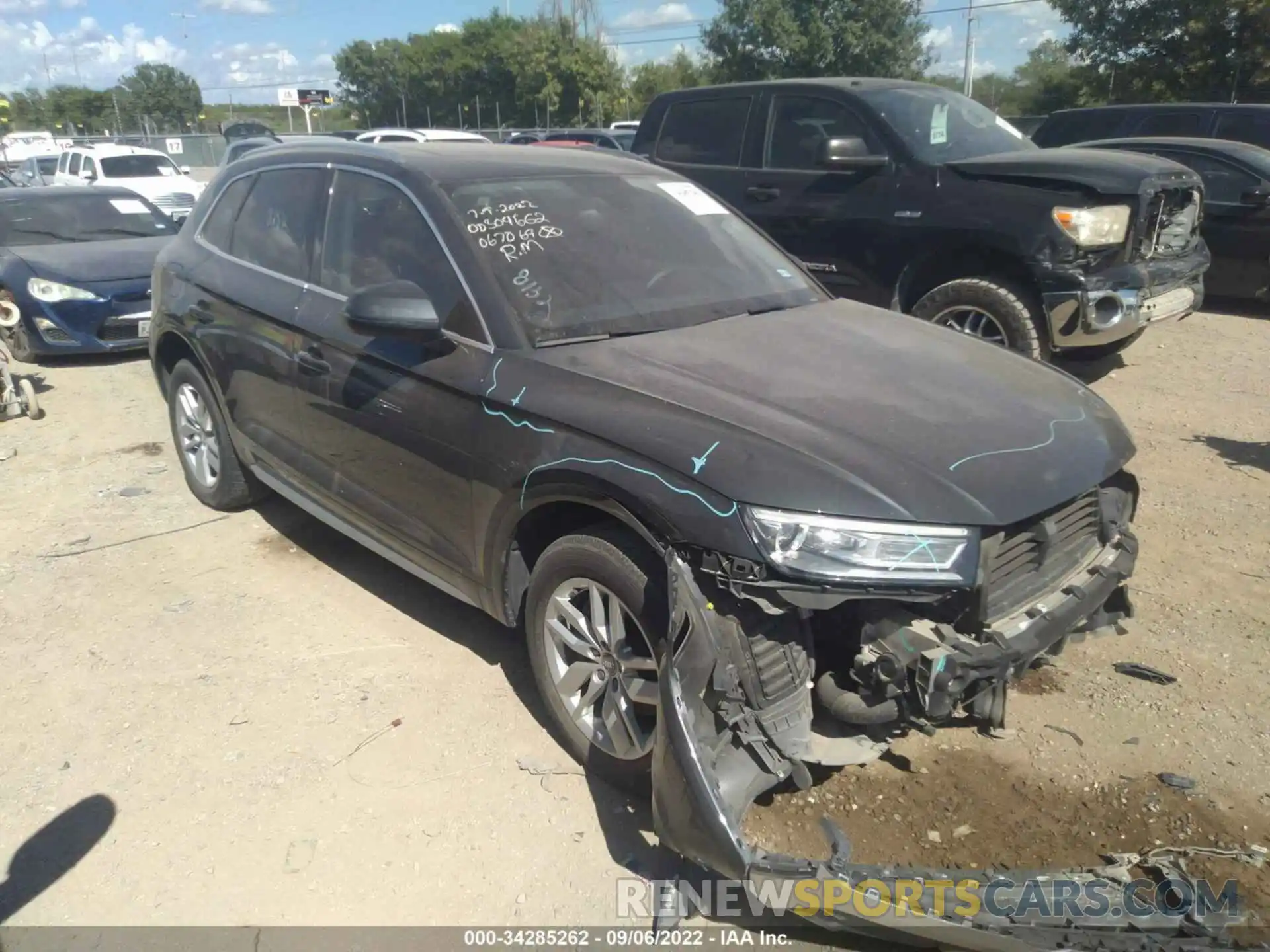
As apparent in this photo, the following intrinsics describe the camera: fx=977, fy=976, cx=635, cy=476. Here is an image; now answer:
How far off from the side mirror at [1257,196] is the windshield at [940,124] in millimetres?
2909

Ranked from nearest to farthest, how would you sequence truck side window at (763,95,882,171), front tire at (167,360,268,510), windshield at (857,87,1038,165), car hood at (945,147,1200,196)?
1. front tire at (167,360,268,510)
2. car hood at (945,147,1200,196)
3. windshield at (857,87,1038,165)
4. truck side window at (763,95,882,171)

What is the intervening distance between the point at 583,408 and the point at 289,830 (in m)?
1.52

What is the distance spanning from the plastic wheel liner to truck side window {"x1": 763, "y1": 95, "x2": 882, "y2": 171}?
5216mm

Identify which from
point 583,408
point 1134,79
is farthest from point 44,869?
point 1134,79

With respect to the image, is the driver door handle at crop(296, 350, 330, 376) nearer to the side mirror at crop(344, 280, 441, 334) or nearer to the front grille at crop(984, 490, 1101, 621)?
the side mirror at crop(344, 280, 441, 334)

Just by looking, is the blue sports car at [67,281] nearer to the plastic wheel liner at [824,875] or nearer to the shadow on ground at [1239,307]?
the plastic wheel liner at [824,875]

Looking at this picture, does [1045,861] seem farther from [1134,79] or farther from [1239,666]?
[1134,79]

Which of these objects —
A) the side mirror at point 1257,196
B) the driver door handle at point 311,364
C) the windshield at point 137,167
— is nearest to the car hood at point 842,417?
the driver door handle at point 311,364

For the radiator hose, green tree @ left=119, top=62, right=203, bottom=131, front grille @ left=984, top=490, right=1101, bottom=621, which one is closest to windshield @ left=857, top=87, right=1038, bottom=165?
front grille @ left=984, top=490, right=1101, bottom=621

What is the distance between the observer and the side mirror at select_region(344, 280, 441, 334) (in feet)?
10.2

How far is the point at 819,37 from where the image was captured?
4050cm

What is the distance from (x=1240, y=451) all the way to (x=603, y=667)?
4508mm

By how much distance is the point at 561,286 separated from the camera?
328 cm

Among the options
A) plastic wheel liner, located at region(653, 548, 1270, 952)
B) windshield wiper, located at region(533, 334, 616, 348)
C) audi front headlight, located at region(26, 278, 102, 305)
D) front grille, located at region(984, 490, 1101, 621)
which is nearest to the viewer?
plastic wheel liner, located at region(653, 548, 1270, 952)
